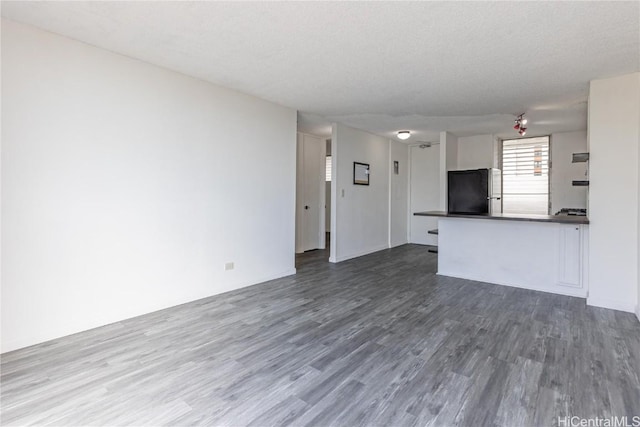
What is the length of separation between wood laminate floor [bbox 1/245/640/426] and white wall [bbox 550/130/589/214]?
11.7ft

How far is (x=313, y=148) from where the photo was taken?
6898 millimetres

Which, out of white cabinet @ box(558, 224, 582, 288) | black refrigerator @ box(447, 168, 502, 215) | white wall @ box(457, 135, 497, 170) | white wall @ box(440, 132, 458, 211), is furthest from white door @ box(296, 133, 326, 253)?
white cabinet @ box(558, 224, 582, 288)

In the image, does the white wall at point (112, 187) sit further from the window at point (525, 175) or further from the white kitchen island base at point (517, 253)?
the window at point (525, 175)

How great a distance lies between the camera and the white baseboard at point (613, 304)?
3347mm

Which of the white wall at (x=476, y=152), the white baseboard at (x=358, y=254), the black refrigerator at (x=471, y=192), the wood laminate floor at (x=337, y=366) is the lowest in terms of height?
the wood laminate floor at (x=337, y=366)

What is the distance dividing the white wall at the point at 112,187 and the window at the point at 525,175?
563cm

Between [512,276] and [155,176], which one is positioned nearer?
[155,176]

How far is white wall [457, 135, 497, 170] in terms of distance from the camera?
6.68m

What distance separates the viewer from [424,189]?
7754 millimetres

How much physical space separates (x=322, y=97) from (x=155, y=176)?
2.25 meters

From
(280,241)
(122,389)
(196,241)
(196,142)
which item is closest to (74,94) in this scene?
(196,142)

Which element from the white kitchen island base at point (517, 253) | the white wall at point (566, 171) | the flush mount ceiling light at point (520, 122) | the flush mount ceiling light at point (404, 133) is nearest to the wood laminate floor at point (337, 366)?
the white kitchen island base at point (517, 253)

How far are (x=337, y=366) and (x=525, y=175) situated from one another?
6.53 metres

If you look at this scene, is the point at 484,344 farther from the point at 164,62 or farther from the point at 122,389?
the point at 164,62
